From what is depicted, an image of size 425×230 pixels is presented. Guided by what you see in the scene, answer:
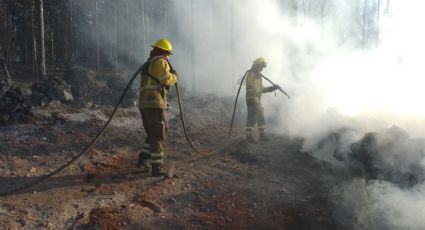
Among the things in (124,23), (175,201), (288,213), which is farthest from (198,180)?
(124,23)

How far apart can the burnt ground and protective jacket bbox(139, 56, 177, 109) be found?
102 cm

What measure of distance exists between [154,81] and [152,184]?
1.36 meters

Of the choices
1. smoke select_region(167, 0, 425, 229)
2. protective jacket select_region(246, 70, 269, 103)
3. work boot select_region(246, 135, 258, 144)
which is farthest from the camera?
protective jacket select_region(246, 70, 269, 103)

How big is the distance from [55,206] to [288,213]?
2750 millimetres

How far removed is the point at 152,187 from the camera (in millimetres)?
5051

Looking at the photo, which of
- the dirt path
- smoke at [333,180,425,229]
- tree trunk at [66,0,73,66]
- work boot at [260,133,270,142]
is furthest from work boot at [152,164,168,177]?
tree trunk at [66,0,73,66]

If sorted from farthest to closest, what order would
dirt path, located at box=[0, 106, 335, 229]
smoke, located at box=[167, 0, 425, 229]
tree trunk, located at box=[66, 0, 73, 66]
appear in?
tree trunk, located at box=[66, 0, 73, 66], smoke, located at box=[167, 0, 425, 229], dirt path, located at box=[0, 106, 335, 229]

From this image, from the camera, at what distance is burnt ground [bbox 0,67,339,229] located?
430cm

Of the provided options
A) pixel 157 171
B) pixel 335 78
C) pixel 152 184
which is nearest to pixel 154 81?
pixel 157 171

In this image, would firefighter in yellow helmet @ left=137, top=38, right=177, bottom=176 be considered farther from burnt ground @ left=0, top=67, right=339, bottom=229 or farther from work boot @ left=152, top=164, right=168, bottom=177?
burnt ground @ left=0, top=67, right=339, bottom=229

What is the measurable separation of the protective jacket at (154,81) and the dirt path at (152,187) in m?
1.02

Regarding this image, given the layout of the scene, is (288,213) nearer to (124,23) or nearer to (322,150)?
(322,150)

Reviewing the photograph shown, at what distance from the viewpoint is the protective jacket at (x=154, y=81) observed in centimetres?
531

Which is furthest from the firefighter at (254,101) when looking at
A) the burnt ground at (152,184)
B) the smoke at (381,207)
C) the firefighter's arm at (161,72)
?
the firefighter's arm at (161,72)
